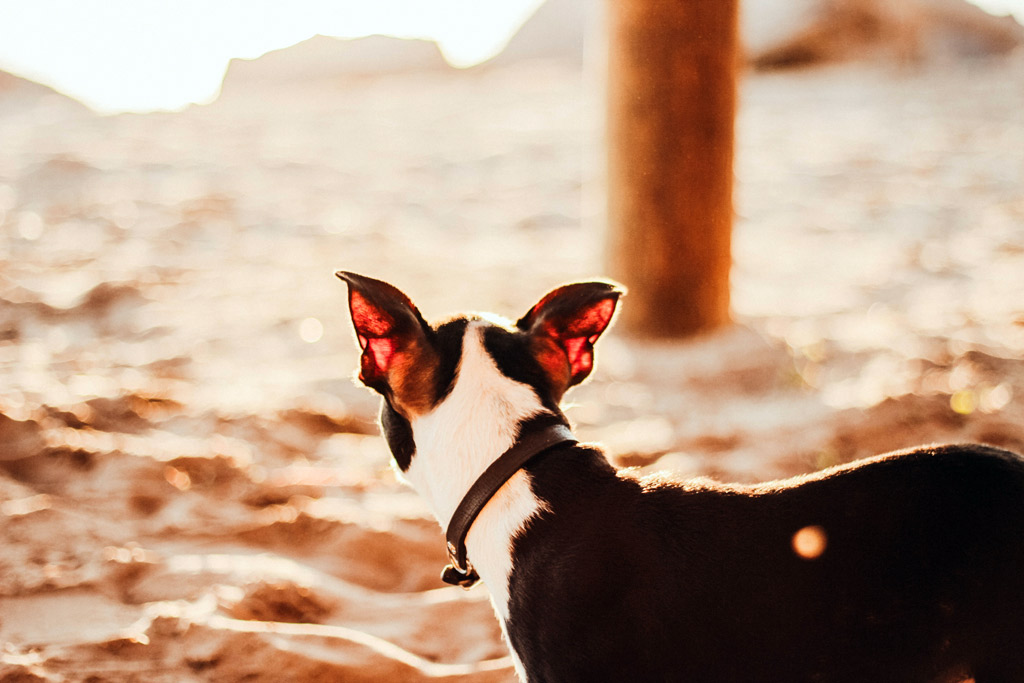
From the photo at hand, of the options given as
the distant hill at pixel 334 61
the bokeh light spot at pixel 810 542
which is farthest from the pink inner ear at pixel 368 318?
the distant hill at pixel 334 61

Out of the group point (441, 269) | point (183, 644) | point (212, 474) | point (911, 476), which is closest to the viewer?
point (911, 476)

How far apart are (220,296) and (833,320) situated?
3.88 meters

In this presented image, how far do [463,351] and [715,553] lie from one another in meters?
0.66

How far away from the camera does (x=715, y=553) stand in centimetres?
160

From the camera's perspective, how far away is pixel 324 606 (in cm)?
256

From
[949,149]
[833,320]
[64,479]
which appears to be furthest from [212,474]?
[949,149]

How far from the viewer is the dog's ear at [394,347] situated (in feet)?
5.91

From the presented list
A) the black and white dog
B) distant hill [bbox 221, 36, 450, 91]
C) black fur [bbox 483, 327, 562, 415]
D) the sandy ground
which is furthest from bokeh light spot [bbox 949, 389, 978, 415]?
distant hill [bbox 221, 36, 450, 91]

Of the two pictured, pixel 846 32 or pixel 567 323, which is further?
pixel 846 32

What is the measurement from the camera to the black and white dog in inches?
60.5

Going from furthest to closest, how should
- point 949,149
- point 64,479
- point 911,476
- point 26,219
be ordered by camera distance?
point 949,149, point 26,219, point 64,479, point 911,476

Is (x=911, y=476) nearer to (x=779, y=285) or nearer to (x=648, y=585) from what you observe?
(x=648, y=585)

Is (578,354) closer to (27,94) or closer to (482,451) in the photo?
(482,451)

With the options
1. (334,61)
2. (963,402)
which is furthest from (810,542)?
(334,61)
